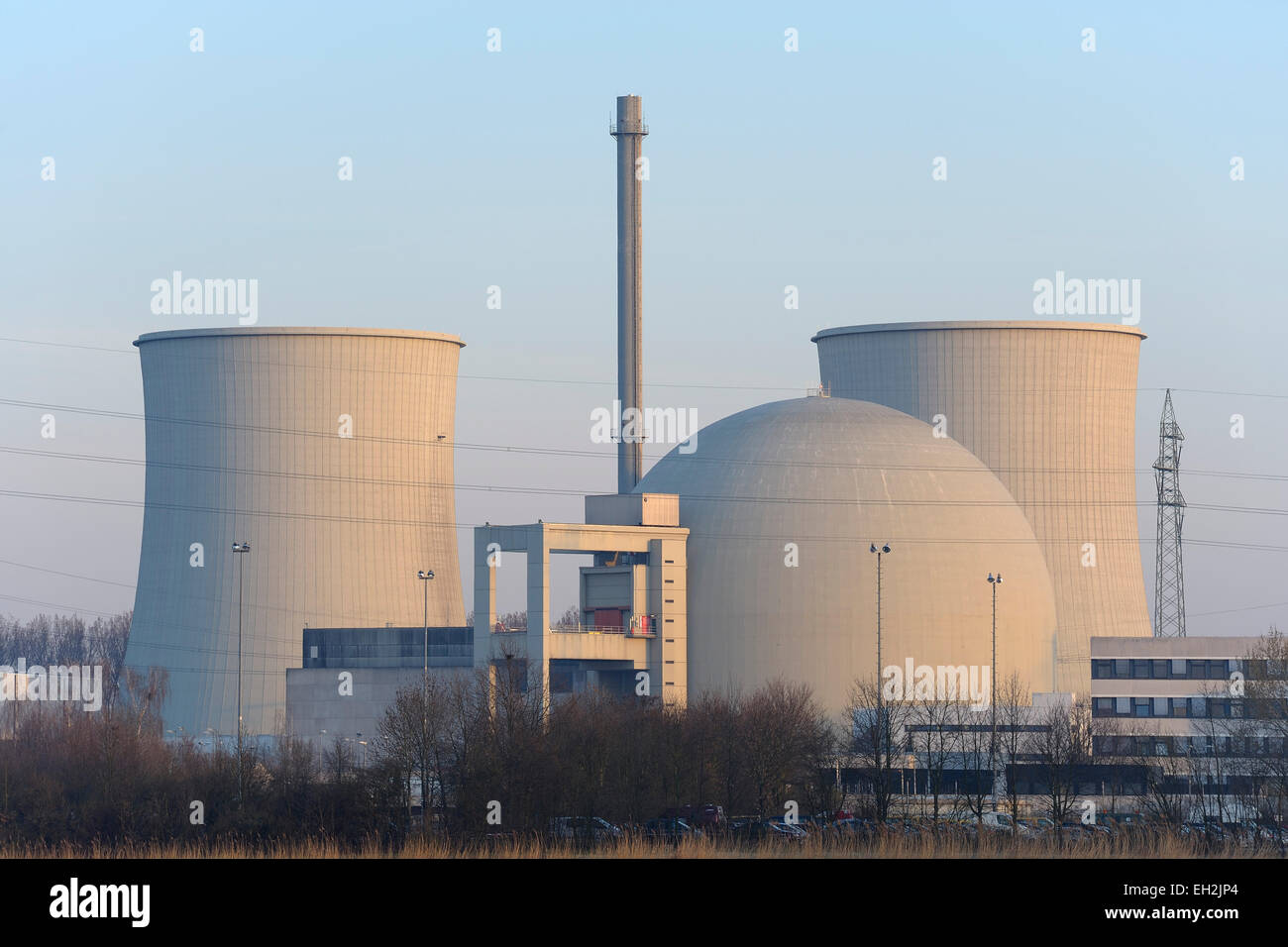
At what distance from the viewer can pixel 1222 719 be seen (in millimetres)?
57719

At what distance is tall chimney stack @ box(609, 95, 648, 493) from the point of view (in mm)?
66375

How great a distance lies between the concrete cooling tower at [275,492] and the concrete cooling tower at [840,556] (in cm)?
908

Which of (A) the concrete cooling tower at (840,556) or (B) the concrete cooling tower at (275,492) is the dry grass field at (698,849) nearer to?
(A) the concrete cooling tower at (840,556)

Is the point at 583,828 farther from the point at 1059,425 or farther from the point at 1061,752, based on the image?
the point at 1059,425

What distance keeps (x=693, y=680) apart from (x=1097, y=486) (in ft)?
63.4

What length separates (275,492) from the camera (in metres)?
57.9

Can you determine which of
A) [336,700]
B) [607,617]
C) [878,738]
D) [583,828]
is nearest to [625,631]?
[607,617]

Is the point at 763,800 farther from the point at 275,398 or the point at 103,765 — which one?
the point at 275,398

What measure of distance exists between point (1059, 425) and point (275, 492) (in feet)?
94.4

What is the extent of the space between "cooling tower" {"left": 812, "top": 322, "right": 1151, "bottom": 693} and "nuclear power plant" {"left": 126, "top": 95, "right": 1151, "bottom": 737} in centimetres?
436

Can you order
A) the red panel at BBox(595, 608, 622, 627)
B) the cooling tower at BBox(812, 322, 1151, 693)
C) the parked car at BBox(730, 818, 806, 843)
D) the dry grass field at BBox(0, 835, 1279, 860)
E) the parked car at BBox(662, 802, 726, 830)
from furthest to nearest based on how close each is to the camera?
the cooling tower at BBox(812, 322, 1151, 693) → the red panel at BBox(595, 608, 622, 627) → the parked car at BBox(662, 802, 726, 830) → the parked car at BBox(730, 818, 806, 843) → the dry grass field at BBox(0, 835, 1279, 860)

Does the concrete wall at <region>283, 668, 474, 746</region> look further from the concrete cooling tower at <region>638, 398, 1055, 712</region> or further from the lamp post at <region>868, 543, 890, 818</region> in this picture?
the lamp post at <region>868, 543, 890, 818</region>

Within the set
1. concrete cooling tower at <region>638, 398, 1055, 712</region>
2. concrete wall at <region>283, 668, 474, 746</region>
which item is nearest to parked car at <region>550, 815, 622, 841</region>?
concrete cooling tower at <region>638, 398, 1055, 712</region>

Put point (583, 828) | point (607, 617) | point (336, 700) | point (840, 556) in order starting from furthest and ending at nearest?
point (336, 700)
point (607, 617)
point (840, 556)
point (583, 828)
